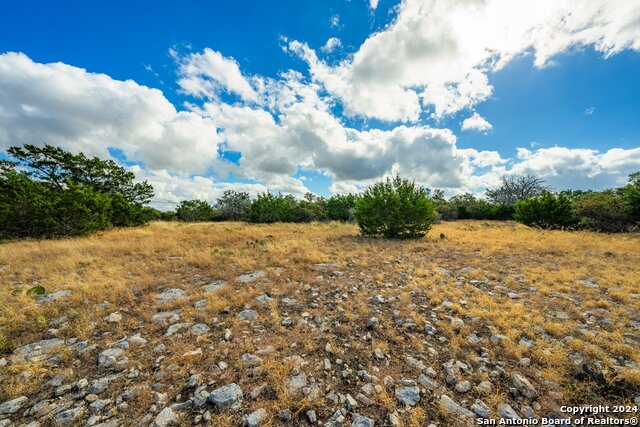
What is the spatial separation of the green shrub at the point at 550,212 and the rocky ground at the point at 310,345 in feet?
54.0

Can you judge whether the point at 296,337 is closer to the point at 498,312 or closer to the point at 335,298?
the point at 335,298

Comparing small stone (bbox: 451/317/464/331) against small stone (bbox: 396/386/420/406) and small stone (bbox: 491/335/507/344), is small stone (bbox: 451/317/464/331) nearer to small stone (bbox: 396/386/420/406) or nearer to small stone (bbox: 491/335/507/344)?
small stone (bbox: 491/335/507/344)

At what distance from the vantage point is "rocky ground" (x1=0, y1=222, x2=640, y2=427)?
9.69 ft

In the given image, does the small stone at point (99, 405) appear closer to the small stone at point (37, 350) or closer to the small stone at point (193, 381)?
the small stone at point (193, 381)

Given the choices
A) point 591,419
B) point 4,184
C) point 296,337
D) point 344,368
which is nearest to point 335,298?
point 296,337

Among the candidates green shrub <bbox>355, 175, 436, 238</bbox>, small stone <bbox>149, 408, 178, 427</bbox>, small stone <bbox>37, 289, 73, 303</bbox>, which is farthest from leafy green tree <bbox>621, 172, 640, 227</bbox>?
small stone <bbox>37, 289, 73, 303</bbox>

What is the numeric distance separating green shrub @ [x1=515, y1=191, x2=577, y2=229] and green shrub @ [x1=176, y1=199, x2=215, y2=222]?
41861 millimetres

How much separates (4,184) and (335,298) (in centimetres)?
2157

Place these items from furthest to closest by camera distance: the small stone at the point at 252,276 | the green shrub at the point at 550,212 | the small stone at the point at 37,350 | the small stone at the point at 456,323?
the green shrub at the point at 550,212 < the small stone at the point at 252,276 < the small stone at the point at 456,323 < the small stone at the point at 37,350

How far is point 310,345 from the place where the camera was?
4125 mm

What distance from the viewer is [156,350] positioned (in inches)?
157

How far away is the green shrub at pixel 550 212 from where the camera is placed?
20984 mm

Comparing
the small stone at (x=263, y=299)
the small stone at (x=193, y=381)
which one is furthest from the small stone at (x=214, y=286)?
the small stone at (x=193, y=381)

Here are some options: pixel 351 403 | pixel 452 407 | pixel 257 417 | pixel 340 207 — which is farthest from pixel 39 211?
pixel 340 207
